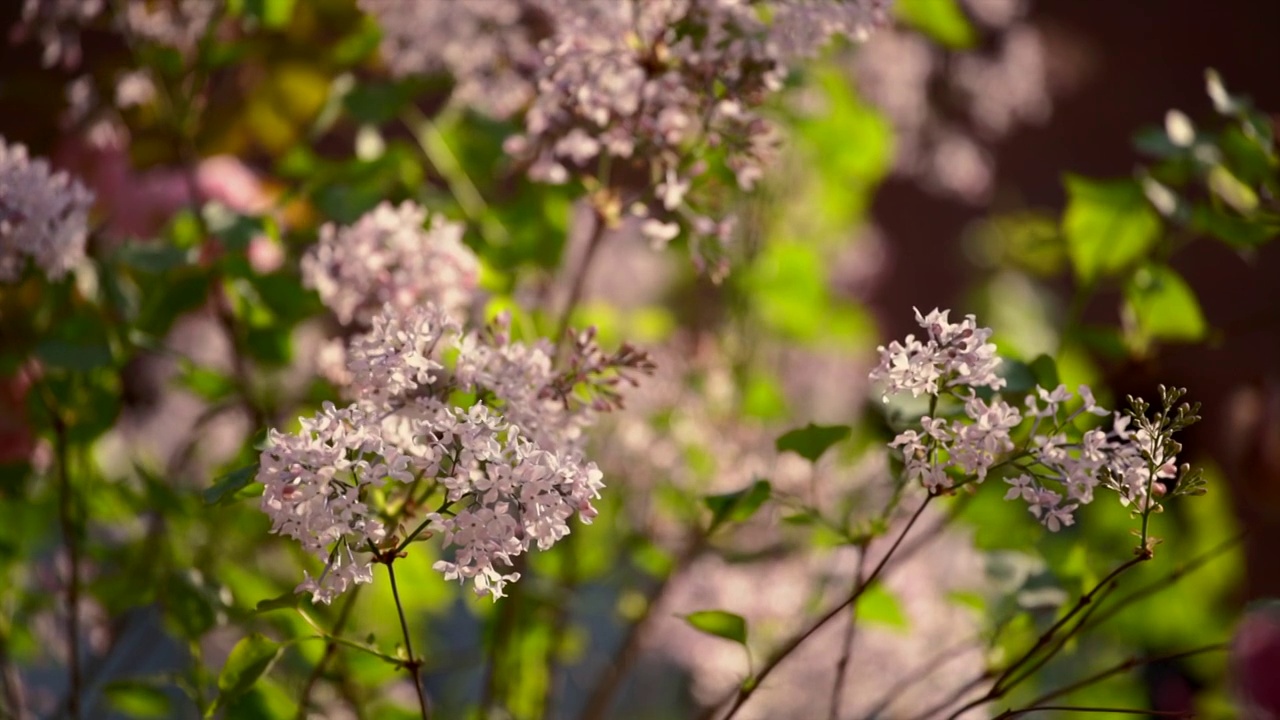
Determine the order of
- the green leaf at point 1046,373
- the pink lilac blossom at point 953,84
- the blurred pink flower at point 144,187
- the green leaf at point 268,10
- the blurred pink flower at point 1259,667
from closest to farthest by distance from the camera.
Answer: the blurred pink flower at point 1259,667 < the green leaf at point 1046,373 < the green leaf at point 268,10 < the blurred pink flower at point 144,187 < the pink lilac blossom at point 953,84

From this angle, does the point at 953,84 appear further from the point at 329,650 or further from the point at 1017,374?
the point at 329,650

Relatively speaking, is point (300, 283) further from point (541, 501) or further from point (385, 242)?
point (541, 501)

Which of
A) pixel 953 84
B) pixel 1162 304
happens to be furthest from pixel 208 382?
pixel 953 84

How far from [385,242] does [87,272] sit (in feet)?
0.46

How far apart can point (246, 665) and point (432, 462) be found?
0.09m

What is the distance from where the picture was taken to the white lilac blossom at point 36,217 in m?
0.38

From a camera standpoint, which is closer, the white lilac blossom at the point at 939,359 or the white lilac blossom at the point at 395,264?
the white lilac blossom at the point at 939,359

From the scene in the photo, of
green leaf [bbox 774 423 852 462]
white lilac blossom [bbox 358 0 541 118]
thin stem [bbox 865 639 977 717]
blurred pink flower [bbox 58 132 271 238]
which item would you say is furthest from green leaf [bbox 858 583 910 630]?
blurred pink flower [bbox 58 132 271 238]

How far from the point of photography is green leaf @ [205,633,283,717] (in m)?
0.34

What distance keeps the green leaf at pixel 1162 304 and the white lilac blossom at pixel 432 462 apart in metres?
0.29

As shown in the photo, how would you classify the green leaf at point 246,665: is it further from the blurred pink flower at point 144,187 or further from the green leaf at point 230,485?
the blurred pink flower at point 144,187

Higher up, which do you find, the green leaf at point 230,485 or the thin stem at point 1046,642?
the green leaf at point 230,485

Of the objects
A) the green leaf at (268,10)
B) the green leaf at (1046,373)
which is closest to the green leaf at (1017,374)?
the green leaf at (1046,373)

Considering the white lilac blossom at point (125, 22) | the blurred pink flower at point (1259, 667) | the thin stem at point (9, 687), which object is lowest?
the thin stem at point (9, 687)
